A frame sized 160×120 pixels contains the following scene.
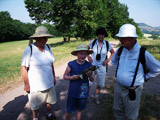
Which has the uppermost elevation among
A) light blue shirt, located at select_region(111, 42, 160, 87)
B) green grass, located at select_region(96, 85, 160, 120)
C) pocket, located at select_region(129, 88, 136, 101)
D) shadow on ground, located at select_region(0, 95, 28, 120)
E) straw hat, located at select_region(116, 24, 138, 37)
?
straw hat, located at select_region(116, 24, 138, 37)

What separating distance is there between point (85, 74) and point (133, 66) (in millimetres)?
846

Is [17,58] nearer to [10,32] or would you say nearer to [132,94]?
[132,94]

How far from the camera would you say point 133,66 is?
6.84ft

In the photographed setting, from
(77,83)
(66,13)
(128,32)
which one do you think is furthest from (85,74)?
(66,13)

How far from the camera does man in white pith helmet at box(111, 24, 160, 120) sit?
202cm

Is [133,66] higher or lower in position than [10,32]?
lower

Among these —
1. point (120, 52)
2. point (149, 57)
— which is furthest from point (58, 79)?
point (149, 57)

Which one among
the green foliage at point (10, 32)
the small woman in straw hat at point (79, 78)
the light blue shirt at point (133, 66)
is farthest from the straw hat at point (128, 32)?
the green foliage at point (10, 32)

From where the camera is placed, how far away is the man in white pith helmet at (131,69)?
2.02m

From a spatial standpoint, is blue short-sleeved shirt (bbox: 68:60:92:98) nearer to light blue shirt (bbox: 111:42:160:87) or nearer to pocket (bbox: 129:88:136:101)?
light blue shirt (bbox: 111:42:160:87)

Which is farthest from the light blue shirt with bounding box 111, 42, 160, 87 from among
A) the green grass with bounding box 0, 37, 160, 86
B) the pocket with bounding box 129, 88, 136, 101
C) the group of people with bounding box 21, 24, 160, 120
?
the green grass with bounding box 0, 37, 160, 86

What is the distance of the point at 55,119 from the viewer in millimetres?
3131

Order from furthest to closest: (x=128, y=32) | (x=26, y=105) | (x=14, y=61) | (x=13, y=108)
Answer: (x=14, y=61) < (x=26, y=105) < (x=13, y=108) < (x=128, y=32)

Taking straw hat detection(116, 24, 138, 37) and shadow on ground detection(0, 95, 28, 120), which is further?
shadow on ground detection(0, 95, 28, 120)
